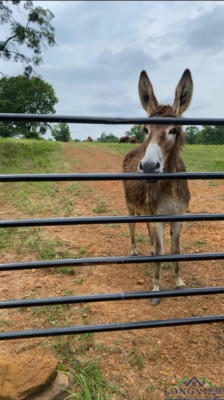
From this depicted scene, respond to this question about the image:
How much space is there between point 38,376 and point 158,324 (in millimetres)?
839

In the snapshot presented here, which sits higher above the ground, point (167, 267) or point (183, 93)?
point (183, 93)

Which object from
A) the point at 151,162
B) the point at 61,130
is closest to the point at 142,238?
the point at 151,162

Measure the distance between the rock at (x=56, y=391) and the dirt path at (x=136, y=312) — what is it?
1.12 feet

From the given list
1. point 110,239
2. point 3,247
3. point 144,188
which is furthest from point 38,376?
point 110,239

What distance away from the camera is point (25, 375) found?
171 cm

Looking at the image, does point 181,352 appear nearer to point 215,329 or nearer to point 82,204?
point 215,329

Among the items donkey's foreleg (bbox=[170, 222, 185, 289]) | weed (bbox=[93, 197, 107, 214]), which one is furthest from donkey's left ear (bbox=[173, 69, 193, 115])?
weed (bbox=[93, 197, 107, 214])

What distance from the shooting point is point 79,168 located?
11461 millimetres

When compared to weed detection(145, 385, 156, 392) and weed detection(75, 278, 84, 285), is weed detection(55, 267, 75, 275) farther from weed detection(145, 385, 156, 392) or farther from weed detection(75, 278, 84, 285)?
weed detection(145, 385, 156, 392)

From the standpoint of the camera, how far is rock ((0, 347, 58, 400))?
163cm

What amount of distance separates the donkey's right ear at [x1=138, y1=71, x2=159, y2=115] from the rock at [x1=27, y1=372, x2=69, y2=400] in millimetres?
2311

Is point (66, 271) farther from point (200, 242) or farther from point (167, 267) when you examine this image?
point (200, 242)

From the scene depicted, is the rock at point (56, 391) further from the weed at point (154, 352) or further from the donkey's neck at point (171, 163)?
the donkey's neck at point (171, 163)

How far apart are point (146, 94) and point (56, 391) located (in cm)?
248
